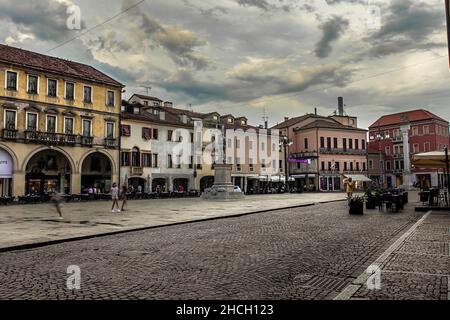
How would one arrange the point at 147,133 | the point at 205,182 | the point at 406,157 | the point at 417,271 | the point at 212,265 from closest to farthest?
the point at 417,271
the point at 212,265
the point at 147,133
the point at 406,157
the point at 205,182

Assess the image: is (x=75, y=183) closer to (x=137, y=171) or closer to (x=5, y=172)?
(x=5, y=172)

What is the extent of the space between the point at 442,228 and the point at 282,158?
53.9m

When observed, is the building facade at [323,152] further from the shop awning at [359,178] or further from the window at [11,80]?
the window at [11,80]

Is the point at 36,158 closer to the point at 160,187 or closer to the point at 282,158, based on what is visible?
the point at 160,187

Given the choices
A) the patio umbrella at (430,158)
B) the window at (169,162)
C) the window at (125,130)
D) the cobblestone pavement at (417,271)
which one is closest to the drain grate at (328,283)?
the cobblestone pavement at (417,271)

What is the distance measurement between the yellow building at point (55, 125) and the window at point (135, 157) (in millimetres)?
2371

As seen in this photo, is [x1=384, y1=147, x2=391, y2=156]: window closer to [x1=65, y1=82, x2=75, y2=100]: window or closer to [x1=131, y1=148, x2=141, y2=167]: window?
[x1=131, y1=148, x2=141, y2=167]: window

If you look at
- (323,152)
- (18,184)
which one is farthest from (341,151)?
(18,184)

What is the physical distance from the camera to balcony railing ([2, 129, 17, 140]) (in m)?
33.5

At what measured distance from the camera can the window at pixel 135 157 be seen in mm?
44625

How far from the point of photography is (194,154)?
52250 mm

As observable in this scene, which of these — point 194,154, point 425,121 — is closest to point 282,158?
point 194,154

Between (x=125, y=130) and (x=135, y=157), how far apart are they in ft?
11.2

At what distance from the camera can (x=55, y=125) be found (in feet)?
122
